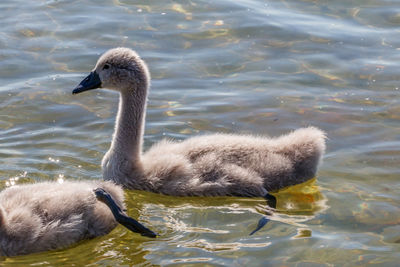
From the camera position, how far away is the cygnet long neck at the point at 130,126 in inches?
300

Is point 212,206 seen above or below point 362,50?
below

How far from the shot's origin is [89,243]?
6.48m

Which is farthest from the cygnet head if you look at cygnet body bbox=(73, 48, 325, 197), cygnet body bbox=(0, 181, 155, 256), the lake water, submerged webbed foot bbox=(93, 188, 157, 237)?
submerged webbed foot bbox=(93, 188, 157, 237)

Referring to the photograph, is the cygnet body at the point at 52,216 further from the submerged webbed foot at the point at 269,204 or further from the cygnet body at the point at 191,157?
the submerged webbed foot at the point at 269,204

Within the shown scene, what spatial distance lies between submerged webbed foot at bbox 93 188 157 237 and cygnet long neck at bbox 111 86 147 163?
3.71 feet

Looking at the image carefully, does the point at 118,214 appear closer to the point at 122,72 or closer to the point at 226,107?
the point at 122,72

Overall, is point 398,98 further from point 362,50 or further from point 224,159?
point 224,159

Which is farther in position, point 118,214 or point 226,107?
point 226,107

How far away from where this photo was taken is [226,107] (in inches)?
373

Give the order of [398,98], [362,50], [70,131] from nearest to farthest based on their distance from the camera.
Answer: [70,131] < [398,98] < [362,50]

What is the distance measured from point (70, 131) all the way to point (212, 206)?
2350 mm

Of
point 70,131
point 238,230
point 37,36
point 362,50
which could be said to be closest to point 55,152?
point 70,131

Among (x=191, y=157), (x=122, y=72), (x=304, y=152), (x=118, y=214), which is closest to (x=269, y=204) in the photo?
(x=304, y=152)

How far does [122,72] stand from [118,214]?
1.86 meters
